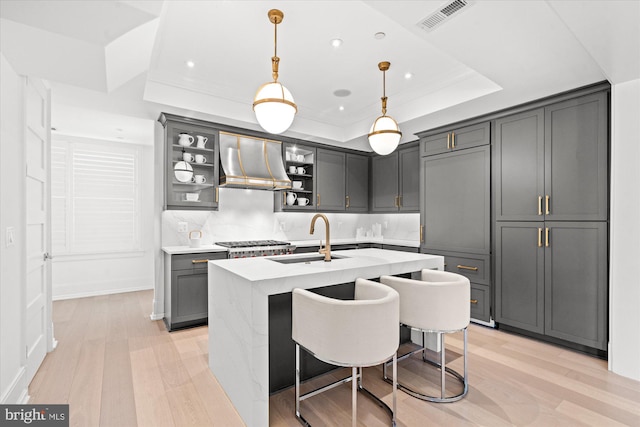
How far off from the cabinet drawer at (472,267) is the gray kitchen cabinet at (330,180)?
210cm

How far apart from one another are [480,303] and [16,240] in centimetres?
446

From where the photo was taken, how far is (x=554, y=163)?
10.5ft

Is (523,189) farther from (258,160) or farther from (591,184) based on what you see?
(258,160)

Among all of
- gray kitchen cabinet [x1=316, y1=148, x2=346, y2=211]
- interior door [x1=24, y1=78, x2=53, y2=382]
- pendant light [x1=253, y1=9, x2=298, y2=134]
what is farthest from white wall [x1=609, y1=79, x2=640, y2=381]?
interior door [x1=24, y1=78, x2=53, y2=382]

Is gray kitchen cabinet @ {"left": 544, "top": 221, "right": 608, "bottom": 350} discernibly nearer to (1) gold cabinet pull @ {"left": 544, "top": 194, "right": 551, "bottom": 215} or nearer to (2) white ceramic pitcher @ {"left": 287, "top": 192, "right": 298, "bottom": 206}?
(1) gold cabinet pull @ {"left": 544, "top": 194, "right": 551, "bottom": 215}

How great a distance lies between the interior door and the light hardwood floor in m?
0.25

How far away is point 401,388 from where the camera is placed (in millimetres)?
2379

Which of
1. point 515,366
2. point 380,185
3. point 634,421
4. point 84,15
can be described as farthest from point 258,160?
point 634,421

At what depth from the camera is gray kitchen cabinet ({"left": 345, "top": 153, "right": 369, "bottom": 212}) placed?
18.6 feet

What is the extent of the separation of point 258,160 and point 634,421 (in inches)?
170

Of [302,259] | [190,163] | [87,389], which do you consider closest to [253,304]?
[302,259]

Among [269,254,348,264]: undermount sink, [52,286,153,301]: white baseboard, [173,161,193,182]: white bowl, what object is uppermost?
[173,161,193,182]: white bowl

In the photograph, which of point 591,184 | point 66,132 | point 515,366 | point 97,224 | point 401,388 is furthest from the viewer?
point 97,224

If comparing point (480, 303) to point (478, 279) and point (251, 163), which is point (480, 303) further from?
point (251, 163)
